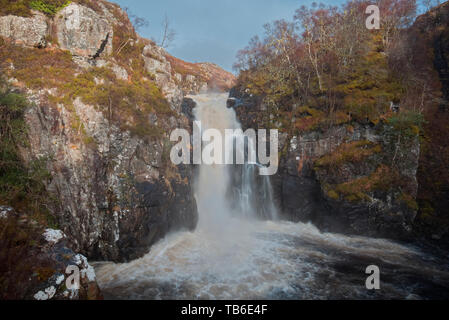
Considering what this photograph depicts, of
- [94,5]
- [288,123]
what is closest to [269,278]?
[288,123]

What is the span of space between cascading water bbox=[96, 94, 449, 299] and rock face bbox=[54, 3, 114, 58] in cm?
1175

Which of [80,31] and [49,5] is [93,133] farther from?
[49,5]

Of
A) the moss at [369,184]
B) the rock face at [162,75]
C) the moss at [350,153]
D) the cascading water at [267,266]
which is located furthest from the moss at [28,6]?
the moss at [369,184]

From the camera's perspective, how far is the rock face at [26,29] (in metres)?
11.4

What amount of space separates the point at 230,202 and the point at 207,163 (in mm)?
3623

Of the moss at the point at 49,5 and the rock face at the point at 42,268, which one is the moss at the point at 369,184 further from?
the moss at the point at 49,5

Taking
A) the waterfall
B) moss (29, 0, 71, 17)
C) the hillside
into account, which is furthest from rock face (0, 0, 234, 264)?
the hillside

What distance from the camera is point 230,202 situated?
1798 cm

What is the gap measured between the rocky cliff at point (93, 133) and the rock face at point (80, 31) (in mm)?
50

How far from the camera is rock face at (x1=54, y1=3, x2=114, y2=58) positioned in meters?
12.7

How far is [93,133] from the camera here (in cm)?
1062

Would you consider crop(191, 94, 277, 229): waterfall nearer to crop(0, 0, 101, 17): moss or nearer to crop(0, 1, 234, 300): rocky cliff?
crop(0, 1, 234, 300): rocky cliff
